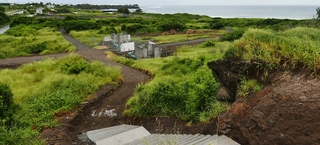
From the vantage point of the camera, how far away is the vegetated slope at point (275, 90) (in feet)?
15.5

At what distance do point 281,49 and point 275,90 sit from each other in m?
1.10

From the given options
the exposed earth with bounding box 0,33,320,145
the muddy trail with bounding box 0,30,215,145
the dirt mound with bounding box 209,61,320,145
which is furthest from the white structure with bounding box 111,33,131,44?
the dirt mound with bounding box 209,61,320,145

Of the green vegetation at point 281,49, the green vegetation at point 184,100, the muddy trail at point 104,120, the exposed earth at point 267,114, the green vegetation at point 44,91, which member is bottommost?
the muddy trail at point 104,120

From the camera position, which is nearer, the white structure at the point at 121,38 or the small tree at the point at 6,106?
the small tree at the point at 6,106

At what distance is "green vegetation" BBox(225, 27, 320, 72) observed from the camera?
5266mm

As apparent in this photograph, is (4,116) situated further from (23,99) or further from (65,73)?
(65,73)

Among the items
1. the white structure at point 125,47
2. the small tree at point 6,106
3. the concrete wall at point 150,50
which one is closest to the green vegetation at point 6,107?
the small tree at point 6,106

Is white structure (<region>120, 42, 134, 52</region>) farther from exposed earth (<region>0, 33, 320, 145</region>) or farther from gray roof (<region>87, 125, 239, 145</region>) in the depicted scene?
gray roof (<region>87, 125, 239, 145</region>)

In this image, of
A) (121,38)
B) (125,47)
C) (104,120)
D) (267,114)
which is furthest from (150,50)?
(267,114)

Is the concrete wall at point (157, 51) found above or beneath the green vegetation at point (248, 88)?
beneath

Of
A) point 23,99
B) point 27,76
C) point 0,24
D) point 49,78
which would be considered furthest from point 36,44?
point 0,24

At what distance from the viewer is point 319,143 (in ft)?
14.7

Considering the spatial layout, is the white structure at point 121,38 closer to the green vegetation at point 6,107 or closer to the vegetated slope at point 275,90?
the green vegetation at point 6,107

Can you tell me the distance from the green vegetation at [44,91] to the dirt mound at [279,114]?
16.7 feet
